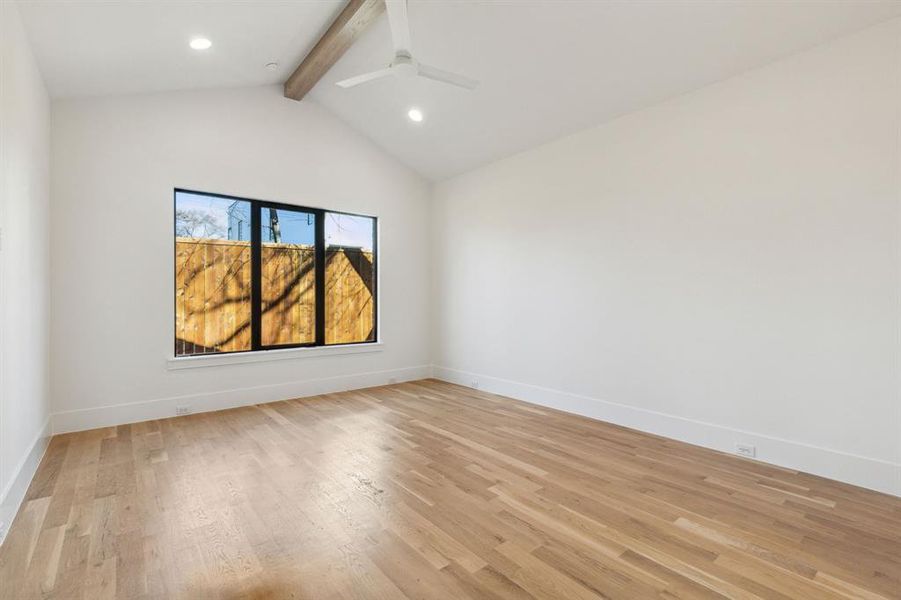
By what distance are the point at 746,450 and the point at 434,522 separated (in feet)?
8.05

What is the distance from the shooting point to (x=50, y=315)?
360 centimetres

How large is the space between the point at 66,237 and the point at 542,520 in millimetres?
4439

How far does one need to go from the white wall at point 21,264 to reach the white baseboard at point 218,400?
288 mm

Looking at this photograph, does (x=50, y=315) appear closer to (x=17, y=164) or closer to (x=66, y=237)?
(x=66, y=237)

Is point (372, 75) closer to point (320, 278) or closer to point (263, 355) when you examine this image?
point (320, 278)

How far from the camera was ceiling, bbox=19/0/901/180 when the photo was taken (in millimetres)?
2768

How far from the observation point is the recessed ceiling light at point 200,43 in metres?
3.40

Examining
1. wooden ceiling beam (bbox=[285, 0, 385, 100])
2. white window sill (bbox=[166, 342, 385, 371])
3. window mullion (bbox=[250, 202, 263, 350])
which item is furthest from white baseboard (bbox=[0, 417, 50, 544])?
wooden ceiling beam (bbox=[285, 0, 385, 100])

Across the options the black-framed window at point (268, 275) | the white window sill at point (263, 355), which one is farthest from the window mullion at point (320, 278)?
the white window sill at point (263, 355)

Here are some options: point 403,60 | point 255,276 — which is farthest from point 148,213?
point 403,60

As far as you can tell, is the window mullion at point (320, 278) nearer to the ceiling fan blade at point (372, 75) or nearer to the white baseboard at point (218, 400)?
the white baseboard at point (218, 400)

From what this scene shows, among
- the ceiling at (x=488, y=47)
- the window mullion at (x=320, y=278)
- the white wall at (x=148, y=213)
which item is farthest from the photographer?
the window mullion at (x=320, y=278)

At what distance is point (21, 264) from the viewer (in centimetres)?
270

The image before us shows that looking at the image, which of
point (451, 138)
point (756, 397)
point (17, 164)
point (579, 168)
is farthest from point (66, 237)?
point (756, 397)
